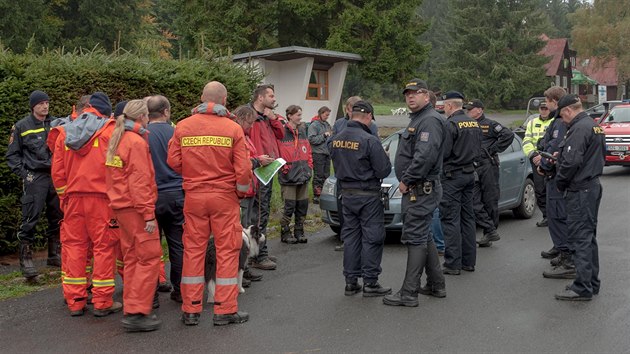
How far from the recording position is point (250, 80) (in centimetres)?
Result: 1147

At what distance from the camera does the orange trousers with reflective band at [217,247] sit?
5.77 meters

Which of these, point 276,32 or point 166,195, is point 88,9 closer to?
point 276,32

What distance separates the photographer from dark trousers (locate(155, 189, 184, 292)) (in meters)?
6.22

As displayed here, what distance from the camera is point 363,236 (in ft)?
22.2

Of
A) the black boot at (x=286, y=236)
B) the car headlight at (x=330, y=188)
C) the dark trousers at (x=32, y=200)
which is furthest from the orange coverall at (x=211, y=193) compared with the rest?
the car headlight at (x=330, y=188)

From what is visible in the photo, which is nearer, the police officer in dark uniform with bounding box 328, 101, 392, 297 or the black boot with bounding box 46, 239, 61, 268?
the police officer in dark uniform with bounding box 328, 101, 392, 297

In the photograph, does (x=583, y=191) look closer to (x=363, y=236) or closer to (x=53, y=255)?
(x=363, y=236)

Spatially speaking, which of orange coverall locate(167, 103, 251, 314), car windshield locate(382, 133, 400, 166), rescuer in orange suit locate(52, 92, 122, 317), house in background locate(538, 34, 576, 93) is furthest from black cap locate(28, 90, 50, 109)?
house in background locate(538, 34, 576, 93)

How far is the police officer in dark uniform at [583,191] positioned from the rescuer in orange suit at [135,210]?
394cm

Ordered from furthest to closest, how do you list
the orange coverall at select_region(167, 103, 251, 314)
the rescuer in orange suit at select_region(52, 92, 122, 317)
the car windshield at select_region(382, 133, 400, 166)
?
the car windshield at select_region(382, 133, 400, 166)
the rescuer in orange suit at select_region(52, 92, 122, 317)
the orange coverall at select_region(167, 103, 251, 314)

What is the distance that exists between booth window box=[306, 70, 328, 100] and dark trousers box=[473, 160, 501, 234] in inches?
588

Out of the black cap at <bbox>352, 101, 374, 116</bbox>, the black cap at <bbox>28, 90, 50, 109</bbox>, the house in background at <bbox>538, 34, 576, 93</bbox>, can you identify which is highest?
the house in background at <bbox>538, 34, 576, 93</bbox>

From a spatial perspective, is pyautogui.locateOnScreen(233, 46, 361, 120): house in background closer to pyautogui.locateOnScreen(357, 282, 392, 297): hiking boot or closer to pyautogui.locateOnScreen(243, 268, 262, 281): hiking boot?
pyautogui.locateOnScreen(243, 268, 262, 281): hiking boot

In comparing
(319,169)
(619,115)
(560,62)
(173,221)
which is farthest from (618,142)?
Result: (560,62)
